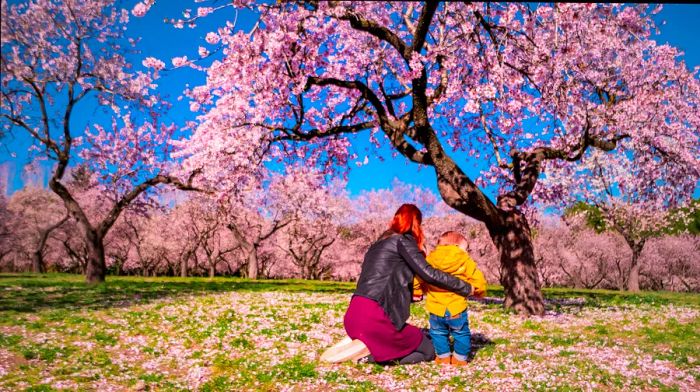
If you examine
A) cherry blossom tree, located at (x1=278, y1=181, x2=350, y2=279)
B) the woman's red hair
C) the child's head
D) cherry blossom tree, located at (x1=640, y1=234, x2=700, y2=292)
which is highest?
cherry blossom tree, located at (x1=278, y1=181, x2=350, y2=279)

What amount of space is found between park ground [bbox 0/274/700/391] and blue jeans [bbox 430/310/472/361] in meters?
0.38

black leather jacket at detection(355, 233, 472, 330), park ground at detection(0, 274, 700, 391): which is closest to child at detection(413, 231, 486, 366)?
black leather jacket at detection(355, 233, 472, 330)

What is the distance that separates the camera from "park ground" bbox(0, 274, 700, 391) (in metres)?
8.23

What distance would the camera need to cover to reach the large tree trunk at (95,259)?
26422 millimetres

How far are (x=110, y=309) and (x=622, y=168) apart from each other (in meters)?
39.3

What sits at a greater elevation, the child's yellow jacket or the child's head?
the child's head

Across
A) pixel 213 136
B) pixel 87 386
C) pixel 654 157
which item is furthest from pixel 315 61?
pixel 654 157

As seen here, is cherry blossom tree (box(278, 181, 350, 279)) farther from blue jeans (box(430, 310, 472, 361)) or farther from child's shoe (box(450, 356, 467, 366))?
child's shoe (box(450, 356, 467, 366))

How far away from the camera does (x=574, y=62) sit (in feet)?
51.3

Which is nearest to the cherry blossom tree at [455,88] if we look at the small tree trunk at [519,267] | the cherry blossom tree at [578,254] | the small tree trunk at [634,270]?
the small tree trunk at [519,267]

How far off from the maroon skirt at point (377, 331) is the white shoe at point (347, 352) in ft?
0.51

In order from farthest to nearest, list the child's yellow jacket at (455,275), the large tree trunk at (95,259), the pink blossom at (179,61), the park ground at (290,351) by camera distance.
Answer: the large tree trunk at (95,259), the pink blossom at (179,61), the child's yellow jacket at (455,275), the park ground at (290,351)

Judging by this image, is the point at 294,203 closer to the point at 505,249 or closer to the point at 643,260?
the point at 505,249

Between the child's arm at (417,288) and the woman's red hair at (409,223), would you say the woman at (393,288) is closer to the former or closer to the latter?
the woman's red hair at (409,223)
